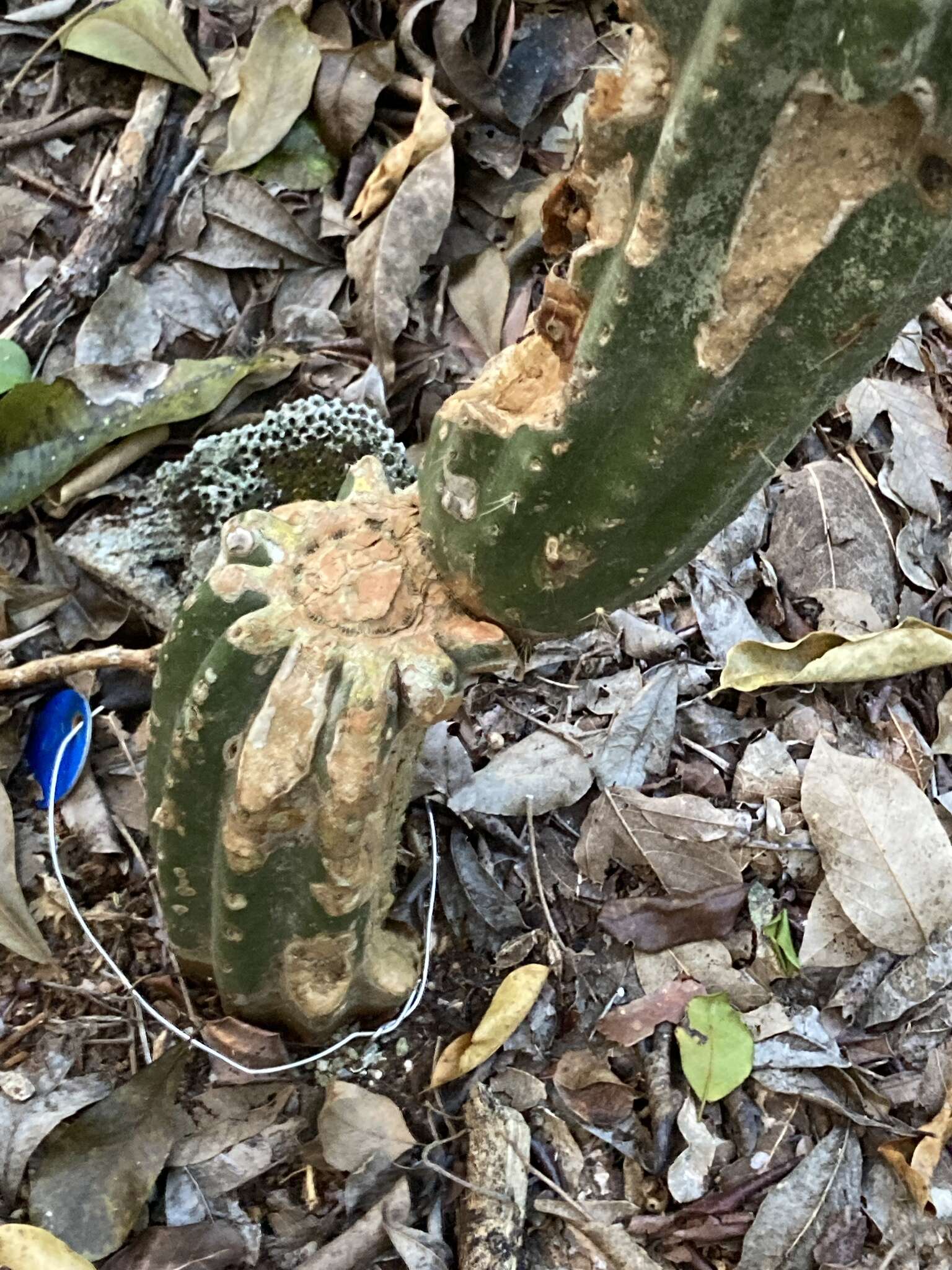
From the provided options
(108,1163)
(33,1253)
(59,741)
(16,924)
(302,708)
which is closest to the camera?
(302,708)

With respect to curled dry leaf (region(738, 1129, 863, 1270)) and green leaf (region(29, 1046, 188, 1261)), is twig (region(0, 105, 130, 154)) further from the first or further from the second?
curled dry leaf (region(738, 1129, 863, 1270))

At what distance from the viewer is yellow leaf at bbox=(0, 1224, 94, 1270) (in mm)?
798

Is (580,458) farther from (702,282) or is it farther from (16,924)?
(16,924)

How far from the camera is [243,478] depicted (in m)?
1.21

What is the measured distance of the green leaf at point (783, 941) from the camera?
3.54 ft

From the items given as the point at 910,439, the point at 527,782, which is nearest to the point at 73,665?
the point at 527,782

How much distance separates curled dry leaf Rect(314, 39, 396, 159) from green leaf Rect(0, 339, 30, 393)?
497 millimetres

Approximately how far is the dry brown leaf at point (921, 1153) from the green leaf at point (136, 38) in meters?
1.50

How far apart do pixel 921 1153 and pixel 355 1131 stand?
1.69 ft

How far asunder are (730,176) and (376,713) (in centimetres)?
36

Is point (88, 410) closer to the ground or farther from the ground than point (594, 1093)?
farther from the ground

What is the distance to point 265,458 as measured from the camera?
4.02 ft

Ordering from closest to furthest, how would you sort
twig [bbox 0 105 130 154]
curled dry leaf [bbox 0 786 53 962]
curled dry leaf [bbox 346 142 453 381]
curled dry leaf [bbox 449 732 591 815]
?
1. curled dry leaf [bbox 0 786 53 962]
2. curled dry leaf [bbox 449 732 591 815]
3. curled dry leaf [bbox 346 142 453 381]
4. twig [bbox 0 105 130 154]

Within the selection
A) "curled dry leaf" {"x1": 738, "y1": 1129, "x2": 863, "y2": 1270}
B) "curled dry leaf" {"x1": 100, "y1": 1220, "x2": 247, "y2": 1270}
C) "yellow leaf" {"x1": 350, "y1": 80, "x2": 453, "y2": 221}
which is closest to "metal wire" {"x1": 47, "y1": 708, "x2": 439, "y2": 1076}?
"curled dry leaf" {"x1": 100, "y1": 1220, "x2": 247, "y2": 1270}
